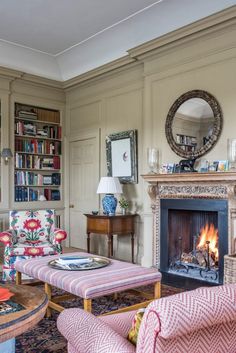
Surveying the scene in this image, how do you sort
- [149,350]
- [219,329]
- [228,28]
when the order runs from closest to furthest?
[149,350] → [219,329] → [228,28]

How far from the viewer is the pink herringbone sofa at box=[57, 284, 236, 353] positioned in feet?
3.28

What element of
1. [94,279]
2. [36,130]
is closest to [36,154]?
[36,130]

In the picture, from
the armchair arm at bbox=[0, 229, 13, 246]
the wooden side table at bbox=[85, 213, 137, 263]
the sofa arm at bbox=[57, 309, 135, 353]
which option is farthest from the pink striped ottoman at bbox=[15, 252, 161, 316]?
the wooden side table at bbox=[85, 213, 137, 263]

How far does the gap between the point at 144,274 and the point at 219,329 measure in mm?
1603

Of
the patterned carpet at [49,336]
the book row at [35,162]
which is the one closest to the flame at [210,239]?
the patterned carpet at [49,336]

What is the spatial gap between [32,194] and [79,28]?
2.78 m

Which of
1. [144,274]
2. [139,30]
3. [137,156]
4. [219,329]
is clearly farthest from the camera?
[137,156]

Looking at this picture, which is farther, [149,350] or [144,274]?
[144,274]

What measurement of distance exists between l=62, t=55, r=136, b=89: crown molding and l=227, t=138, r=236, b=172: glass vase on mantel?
2041mm

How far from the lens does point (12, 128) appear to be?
5.73 m

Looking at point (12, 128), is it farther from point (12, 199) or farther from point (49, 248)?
point (49, 248)

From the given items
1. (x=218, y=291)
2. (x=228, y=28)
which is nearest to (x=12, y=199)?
(x=228, y=28)

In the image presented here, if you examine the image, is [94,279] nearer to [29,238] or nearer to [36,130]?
[29,238]

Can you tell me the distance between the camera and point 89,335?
52.3 inches
